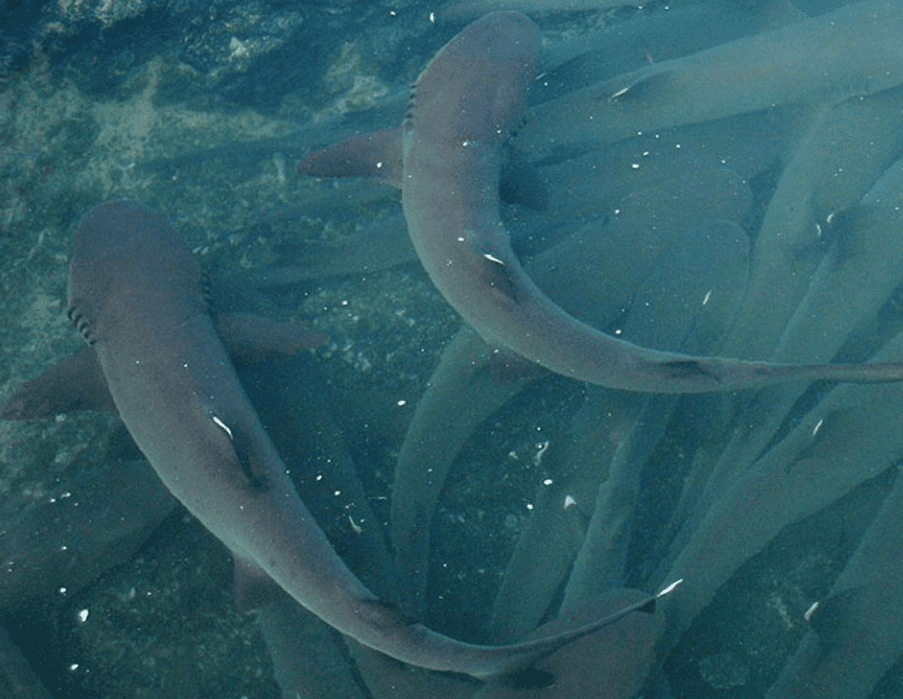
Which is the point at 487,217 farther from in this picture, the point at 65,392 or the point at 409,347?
the point at 65,392

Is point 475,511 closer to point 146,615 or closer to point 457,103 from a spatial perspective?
point 146,615

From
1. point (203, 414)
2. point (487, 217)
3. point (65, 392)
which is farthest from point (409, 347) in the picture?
point (65, 392)

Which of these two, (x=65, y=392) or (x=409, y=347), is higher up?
(x=65, y=392)

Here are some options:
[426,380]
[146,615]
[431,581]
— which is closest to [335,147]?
[426,380]

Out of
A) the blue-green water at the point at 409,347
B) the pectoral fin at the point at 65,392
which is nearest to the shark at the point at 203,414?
the pectoral fin at the point at 65,392

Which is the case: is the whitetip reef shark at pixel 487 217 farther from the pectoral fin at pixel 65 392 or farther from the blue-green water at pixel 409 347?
the pectoral fin at pixel 65 392

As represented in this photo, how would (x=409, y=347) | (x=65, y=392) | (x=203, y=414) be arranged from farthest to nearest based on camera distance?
(x=409, y=347) < (x=65, y=392) < (x=203, y=414)
